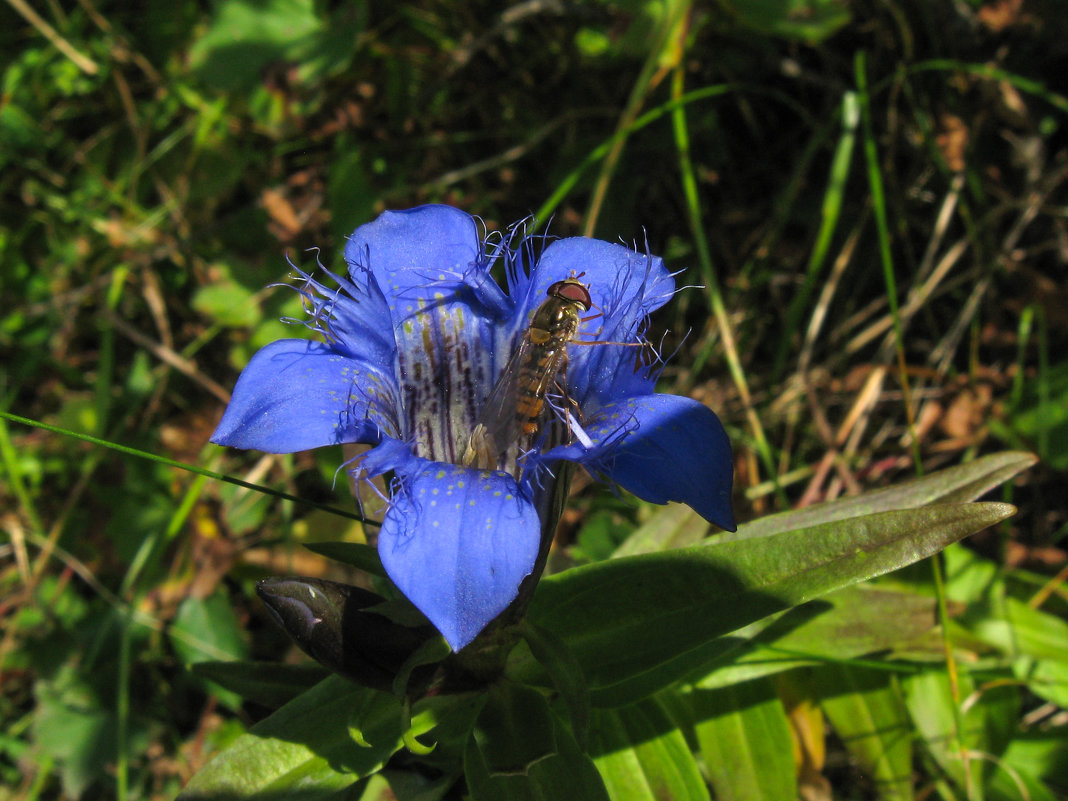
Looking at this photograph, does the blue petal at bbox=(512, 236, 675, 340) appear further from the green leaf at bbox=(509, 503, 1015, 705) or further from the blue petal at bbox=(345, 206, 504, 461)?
the green leaf at bbox=(509, 503, 1015, 705)

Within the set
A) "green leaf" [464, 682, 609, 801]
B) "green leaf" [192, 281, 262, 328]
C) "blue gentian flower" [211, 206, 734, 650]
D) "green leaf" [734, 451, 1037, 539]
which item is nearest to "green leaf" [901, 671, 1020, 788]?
"green leaf" [734, 451, 1037, 539]

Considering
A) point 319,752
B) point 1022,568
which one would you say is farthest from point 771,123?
point 319,752

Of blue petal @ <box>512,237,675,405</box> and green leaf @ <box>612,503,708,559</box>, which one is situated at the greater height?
blue petal @ <box>512,237,675,405</box>

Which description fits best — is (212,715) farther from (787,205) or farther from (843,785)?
(787,205)

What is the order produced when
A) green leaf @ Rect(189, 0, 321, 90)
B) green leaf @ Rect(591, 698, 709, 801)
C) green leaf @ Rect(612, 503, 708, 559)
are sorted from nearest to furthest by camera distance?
green leaf @ Rect(591, 698, 709, 801)
green leaf @ Rect(612, 503, 708, 559)
green leaf @ Rect(189, 0, 321, 90)

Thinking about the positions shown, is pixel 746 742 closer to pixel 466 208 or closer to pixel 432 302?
pixel 432 302

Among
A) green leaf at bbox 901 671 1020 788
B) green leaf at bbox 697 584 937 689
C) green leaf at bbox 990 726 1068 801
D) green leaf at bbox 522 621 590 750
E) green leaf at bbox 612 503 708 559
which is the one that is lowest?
green leaf at bbox 990 726 1068 801

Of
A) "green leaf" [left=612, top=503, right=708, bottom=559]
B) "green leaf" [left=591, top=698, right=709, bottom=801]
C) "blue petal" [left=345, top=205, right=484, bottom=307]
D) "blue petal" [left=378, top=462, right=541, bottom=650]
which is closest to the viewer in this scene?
"blue petal" [left=378, top=462, right=541, bottom=650]
